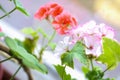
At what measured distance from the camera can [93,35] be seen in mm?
589

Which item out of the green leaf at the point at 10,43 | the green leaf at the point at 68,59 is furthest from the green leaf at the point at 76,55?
the green leaf at the point at 10,43

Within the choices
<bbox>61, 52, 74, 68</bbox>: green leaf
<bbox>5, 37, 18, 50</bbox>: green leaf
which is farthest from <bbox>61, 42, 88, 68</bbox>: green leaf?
<bbox>5, 37, 18, 50</bbox>: green leaf

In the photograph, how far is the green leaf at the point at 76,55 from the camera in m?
0.57

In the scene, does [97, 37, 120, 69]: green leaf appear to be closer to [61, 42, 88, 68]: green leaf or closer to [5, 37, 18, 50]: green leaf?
[61, 42, 88, 68]: green leaf

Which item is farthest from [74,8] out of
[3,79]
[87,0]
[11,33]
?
[3,79]

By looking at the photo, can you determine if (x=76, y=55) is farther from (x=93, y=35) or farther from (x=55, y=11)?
(x=55, y=11)

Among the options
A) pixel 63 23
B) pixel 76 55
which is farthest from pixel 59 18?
pixel 76 55

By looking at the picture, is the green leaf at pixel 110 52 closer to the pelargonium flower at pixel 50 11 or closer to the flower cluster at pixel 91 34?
the flower cluster at pixel 91 34

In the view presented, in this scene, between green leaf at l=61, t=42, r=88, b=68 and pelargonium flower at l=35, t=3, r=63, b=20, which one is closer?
green leaf at l=61, t=42, r=88, b=68

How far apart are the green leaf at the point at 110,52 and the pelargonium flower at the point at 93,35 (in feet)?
0.05

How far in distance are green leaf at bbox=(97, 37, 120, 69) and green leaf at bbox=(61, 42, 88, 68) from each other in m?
0.03

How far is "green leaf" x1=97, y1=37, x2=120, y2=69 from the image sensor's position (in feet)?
1.84

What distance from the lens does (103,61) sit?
1.94 ft

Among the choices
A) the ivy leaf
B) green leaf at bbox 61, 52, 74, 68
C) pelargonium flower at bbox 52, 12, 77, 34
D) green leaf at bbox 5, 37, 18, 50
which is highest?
pelargonium flower at bbox 52, 12, 77, 34
